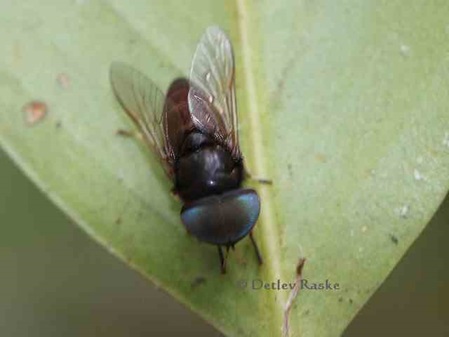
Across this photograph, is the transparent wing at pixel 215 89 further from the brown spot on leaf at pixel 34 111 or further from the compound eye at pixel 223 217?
the brown spot on leaf at pixel 34 111

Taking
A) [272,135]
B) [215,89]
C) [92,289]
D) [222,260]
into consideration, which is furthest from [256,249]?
[92,289]

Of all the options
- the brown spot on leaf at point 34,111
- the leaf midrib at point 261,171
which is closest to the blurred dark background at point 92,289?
the brown spot on leaf at point 34,111

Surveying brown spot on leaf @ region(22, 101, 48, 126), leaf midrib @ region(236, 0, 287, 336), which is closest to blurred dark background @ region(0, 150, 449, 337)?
brown spot on leaf @ region(22, 101, 48, 126)

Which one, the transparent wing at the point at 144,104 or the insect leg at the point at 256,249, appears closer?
the insect leg at the point at 256,249

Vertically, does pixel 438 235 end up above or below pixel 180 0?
below

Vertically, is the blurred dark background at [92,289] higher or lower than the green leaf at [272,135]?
lower

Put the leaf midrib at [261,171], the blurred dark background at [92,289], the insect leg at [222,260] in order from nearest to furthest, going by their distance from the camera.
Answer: the leaf midrib at [261,171], the insect leg at [222,260], the blurred dark background at [92,289]

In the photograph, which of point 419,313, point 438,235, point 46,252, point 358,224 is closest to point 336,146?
point 358,224

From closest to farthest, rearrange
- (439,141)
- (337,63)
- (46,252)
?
(439,141) < (337,63) < (46,252)

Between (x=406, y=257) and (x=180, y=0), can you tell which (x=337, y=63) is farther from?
(x=406, y=257)
